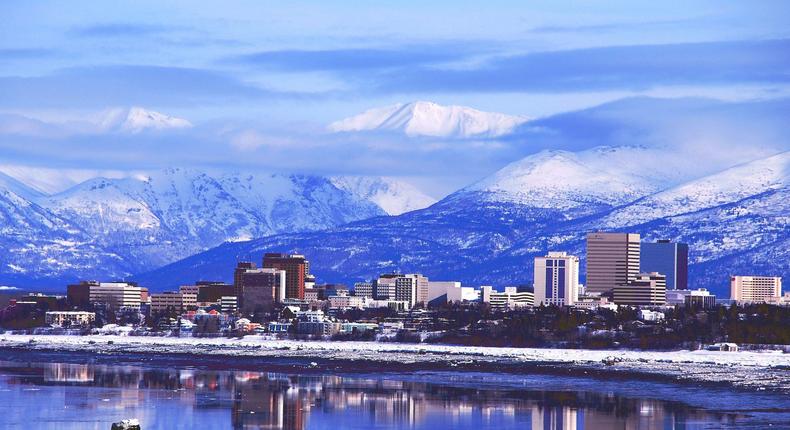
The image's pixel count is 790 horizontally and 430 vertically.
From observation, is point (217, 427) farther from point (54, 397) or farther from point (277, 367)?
point (277, 367)

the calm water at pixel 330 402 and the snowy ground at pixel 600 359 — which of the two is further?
the snowy ground at pixel 600 359

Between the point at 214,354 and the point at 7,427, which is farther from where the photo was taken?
the point at 214,354

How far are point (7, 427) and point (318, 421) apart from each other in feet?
57.5

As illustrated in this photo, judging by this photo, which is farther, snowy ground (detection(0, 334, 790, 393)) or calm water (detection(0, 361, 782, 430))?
snowy ground (detection(0, 334, 790, 393))

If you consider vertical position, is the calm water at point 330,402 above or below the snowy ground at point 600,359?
below

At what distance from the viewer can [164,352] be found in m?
190

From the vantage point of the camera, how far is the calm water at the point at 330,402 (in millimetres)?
104062

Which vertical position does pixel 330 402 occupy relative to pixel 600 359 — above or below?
below

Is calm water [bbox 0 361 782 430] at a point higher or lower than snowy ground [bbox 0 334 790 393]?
lower

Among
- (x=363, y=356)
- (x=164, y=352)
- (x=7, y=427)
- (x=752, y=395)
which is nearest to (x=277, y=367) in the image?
(x=363, y=356)

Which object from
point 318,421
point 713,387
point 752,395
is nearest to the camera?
point 318,421

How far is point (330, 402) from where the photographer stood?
11794 cm

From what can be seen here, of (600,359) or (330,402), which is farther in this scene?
(600,359)

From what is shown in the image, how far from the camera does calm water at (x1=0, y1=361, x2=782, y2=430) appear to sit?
104 meters
